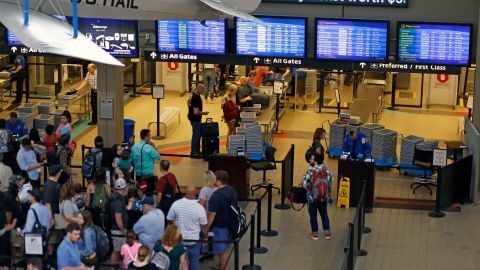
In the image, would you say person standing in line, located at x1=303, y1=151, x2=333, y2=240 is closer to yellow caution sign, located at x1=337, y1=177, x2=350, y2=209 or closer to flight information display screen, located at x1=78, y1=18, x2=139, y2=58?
yellow caution sign, located at x1=337, y1=177, x2=350, y2=209

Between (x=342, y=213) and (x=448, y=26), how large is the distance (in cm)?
423

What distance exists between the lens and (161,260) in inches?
509

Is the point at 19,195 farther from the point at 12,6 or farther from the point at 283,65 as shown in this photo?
the point at 283,65

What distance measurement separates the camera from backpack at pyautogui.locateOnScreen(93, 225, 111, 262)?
552 inches

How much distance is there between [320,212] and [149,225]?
12.4ft

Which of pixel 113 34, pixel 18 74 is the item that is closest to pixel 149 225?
pixel 113 34

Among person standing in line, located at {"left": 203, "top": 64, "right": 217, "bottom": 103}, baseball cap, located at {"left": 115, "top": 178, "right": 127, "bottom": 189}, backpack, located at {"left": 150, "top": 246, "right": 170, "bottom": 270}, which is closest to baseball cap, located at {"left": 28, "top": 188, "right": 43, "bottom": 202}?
baseball cap, located at {"left": 115, "top": 178, "right": 127, "bottom": 189}

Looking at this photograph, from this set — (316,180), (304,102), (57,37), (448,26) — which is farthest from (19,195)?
(304,102)

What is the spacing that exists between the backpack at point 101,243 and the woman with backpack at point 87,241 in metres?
0.10

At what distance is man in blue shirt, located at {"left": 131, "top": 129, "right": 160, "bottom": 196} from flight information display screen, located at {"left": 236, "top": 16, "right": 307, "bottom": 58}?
3.68 metres

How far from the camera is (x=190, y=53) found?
21266 mm

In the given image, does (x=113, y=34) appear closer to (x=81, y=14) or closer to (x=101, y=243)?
(x=81, y=14)

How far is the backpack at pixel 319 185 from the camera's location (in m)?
16.7

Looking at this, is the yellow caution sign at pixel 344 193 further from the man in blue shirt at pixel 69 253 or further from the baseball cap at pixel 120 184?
the man in blue shirt at pixel 69 253
